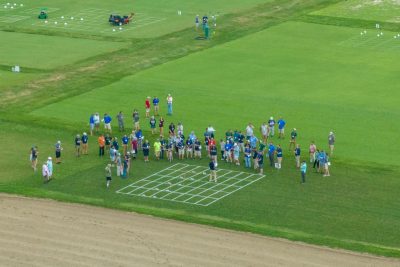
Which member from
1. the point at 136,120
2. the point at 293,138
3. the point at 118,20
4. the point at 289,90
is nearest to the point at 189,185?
the point at 293,138

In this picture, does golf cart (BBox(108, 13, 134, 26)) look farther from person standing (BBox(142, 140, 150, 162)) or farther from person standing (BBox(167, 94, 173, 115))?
person standing (BBox(142, 140, 150, 162))

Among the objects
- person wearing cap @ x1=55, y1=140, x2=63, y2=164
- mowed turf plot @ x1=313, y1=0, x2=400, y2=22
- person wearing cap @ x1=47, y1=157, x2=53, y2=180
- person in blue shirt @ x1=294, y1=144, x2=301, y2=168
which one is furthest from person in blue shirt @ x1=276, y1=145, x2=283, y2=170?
mowed turf plot @ x1=313, y1=0, x2=400, y2=22

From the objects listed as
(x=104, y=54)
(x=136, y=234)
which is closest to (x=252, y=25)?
(x=104, y=54)

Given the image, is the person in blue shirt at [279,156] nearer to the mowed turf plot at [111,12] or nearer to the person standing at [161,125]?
the person standing at [161,125]

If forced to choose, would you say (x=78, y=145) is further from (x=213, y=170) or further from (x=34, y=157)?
(x=213, y=170)

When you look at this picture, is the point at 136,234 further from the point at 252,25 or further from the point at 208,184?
the point at 252,25

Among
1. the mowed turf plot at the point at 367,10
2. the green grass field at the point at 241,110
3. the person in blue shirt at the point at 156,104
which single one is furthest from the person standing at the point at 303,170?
the mowed turf plot at the point at 367,10

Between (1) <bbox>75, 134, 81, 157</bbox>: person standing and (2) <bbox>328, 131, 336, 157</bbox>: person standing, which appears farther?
(1) <bbox>75, 134, 81, 157</bbox>: person standing
